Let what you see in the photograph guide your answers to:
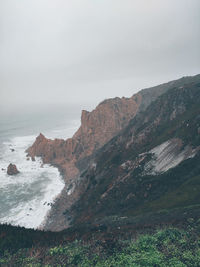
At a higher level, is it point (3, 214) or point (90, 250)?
point (90, 250)

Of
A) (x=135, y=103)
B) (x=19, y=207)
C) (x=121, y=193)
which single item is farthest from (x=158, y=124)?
(x=135, y=103)

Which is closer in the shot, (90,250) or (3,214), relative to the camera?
(90,250)

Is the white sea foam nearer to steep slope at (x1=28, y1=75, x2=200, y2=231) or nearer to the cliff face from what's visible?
steep slope at (x1=28, y1=75, x2=200, y2=231)

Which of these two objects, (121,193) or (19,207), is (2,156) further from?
(121,193)

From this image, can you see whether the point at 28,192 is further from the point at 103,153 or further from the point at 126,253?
the point at 126,253

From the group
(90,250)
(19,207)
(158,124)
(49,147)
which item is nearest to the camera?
(90,250)

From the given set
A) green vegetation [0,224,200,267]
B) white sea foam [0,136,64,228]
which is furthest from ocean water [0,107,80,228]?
green vegetation [0,224,200,267]
